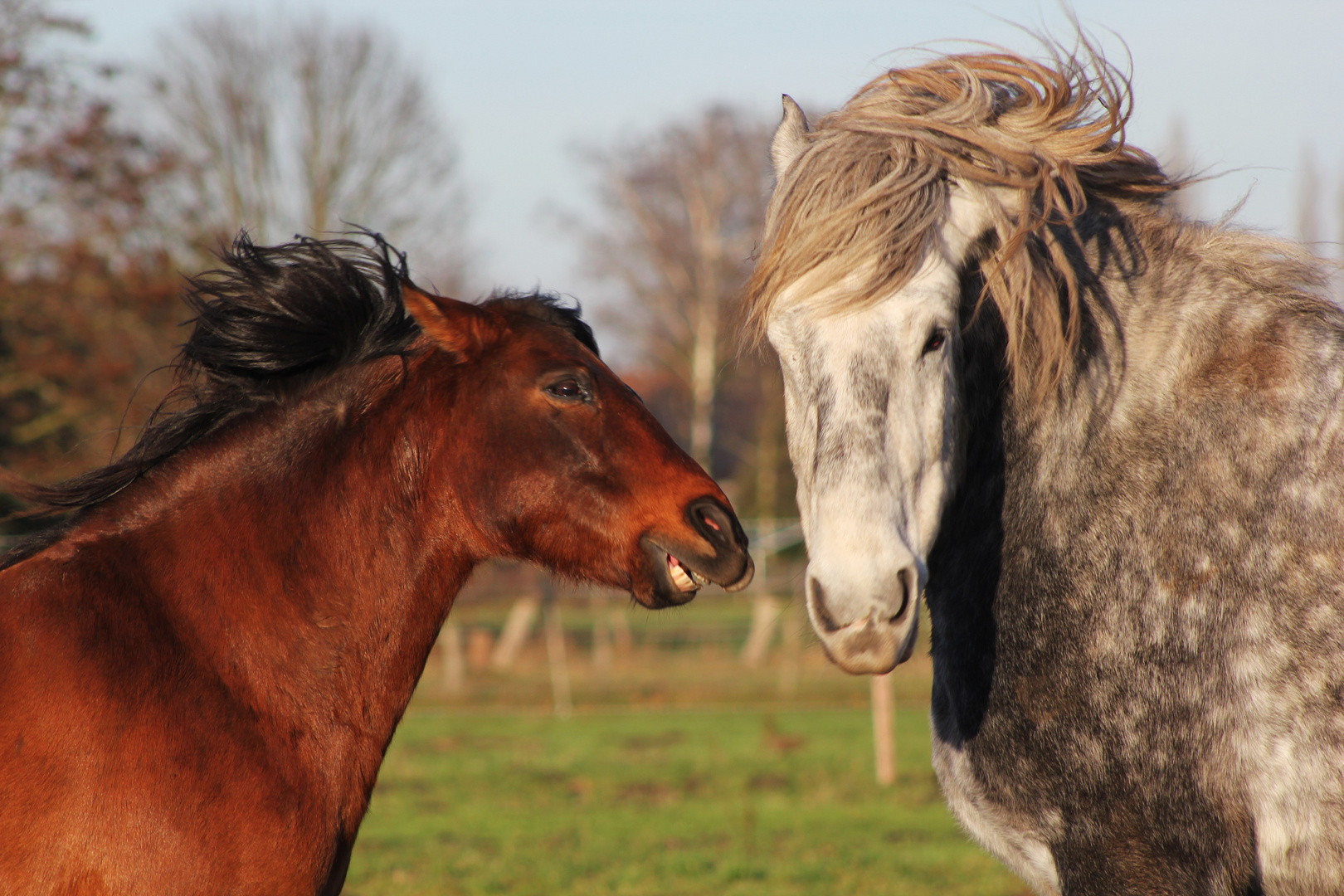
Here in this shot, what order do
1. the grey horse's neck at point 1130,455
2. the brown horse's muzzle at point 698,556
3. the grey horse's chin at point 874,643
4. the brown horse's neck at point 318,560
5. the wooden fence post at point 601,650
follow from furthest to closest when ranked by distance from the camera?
1. the wooden fence post at point 601,650
2. the brown horse's muzzle at point 698,556
3. the brown horse's neck at point 318,560
4. the grey horse's neck at point 1130,455
5. the grey horse's chin at point 874,643

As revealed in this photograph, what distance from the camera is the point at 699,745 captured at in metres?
12.1

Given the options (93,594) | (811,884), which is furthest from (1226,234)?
(811,884)

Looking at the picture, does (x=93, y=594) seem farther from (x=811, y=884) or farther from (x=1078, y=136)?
(x=811, y=884)

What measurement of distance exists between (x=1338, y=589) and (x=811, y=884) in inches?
203

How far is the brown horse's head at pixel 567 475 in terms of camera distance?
3104 mm

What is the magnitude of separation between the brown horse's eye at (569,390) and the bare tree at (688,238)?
23157 mm

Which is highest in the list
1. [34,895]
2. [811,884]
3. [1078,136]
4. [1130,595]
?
[1078,136]

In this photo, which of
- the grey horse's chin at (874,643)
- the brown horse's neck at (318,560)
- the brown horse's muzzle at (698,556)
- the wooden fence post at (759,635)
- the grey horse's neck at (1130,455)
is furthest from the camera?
the wooden fence post at (759,635)

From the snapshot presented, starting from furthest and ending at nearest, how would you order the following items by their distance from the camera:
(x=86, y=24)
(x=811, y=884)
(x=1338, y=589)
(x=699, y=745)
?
(x=86, y=24)
(x=699, y=745)
(x=811, y=884)
(x=1338, y=589)

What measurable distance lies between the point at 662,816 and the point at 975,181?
7.32 meters

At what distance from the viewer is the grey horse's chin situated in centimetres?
215

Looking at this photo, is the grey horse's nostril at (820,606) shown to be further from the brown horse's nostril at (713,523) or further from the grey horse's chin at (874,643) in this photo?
the brown horse's nostril at (713,523)

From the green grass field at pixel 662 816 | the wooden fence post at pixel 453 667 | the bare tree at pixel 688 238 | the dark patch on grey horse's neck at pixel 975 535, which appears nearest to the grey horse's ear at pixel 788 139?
the dark patch on grey horse's neck at pixel 975 535

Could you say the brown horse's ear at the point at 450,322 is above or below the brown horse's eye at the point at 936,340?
below
